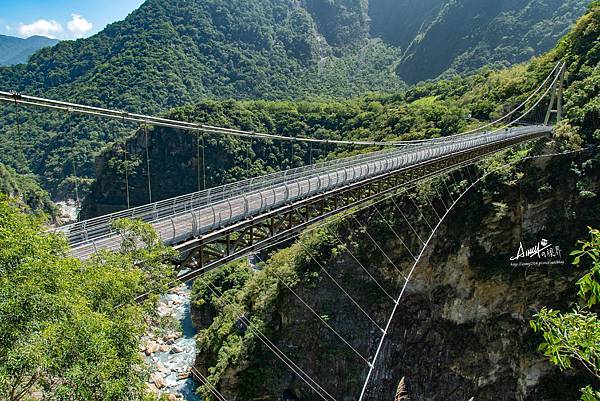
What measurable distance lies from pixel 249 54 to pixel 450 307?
413ft

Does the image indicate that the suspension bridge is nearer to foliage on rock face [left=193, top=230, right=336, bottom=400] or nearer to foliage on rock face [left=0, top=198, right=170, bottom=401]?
foliage on rock face [left=193, top=230, right=336, bottom=400]

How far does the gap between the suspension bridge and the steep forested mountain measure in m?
63.3

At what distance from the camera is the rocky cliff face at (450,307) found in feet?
63.0

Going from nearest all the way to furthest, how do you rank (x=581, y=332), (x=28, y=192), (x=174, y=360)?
A: (x=581, y=332)
(x=174, y=360)
(x=28, y=192)

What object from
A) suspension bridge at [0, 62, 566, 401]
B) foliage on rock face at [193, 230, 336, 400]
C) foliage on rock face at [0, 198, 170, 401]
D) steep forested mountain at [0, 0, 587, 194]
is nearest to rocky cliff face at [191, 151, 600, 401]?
foliage on rock face at [193, 230, 336, 400]

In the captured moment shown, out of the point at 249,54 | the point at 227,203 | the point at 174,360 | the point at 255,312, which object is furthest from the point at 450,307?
the point at 249,54

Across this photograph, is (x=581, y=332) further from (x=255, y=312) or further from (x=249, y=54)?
(x=249, y=54)

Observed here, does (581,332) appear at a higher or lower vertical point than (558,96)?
lower

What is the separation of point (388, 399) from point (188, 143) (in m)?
46.6

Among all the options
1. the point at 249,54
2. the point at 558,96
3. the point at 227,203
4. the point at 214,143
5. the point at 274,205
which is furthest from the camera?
the point at 249,54

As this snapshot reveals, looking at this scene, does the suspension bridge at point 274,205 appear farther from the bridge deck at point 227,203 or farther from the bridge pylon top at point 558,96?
the bridge pylon top at point 558,96

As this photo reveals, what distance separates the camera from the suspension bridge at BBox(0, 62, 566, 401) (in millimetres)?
8977

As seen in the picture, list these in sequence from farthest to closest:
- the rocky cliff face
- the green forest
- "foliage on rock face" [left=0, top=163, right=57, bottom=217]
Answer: "foliage on rock face" [left=0, top=163, right=57, bottom=217]
the rocky cliff face
the green forest

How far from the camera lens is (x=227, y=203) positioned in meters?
11.6
